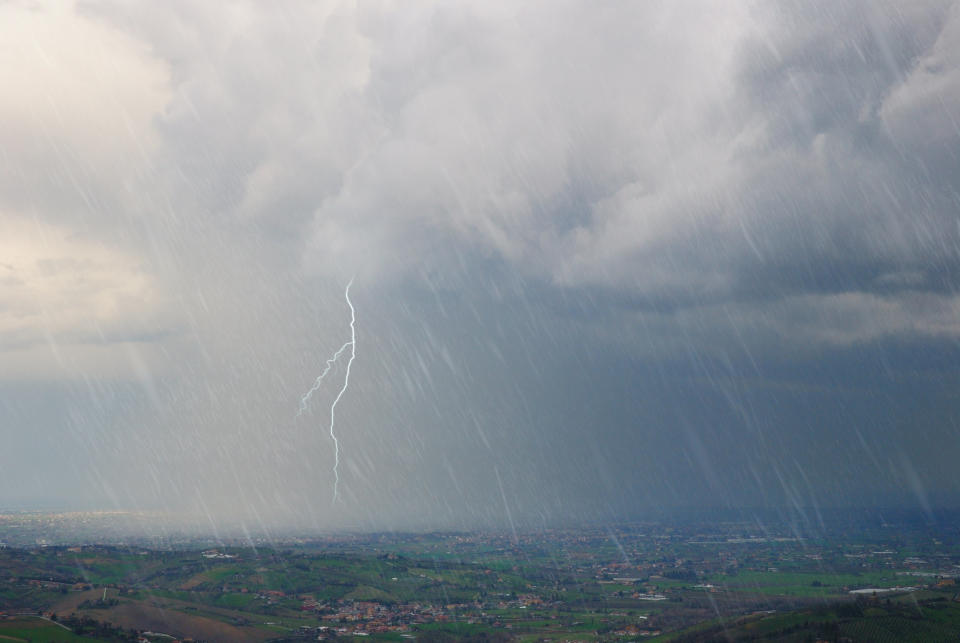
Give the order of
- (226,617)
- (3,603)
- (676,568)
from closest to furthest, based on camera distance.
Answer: (3,603)
(226,617)
(676,568)

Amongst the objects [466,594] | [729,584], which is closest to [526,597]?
[466,594]

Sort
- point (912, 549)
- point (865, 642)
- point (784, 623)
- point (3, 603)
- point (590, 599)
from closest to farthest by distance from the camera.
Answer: point (865, 642)
point (784, 623)
point (3, 603)
point (590, 599)
point (912, 549)

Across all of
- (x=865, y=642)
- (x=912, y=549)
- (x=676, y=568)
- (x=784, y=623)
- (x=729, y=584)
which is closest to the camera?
(x=865, y=642)

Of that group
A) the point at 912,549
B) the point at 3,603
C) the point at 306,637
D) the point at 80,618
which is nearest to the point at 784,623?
the point at 306,637

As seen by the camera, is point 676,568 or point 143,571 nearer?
point 143,571

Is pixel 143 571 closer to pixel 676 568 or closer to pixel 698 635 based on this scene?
pixel 698 635

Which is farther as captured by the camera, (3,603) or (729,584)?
(729,584)

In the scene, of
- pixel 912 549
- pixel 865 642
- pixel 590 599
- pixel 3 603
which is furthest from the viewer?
pixel 912 549

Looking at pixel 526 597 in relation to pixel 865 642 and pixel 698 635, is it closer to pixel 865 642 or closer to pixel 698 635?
pixel 698 635

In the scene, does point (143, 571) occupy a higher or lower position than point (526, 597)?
higher
